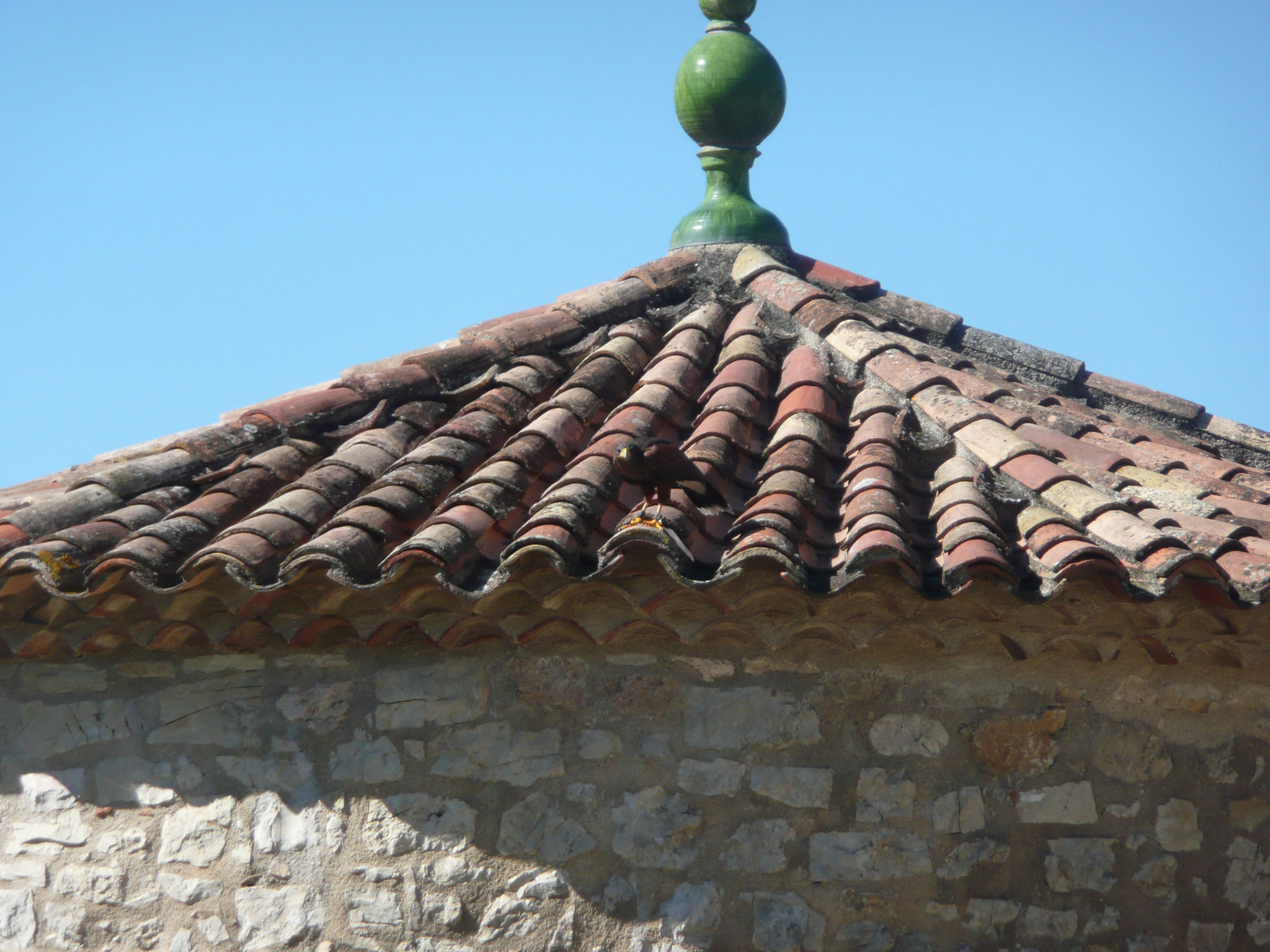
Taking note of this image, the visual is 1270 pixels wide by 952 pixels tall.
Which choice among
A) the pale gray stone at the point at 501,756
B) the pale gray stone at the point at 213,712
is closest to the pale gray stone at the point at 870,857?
the pale gray stone at the point at 501,756

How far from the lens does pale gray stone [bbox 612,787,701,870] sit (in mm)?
3361

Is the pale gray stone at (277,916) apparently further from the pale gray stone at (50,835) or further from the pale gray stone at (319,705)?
the pale gray stone at (50,835)

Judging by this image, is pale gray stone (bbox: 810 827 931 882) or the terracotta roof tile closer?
the terracotta roof tile

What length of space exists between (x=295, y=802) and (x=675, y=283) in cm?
267

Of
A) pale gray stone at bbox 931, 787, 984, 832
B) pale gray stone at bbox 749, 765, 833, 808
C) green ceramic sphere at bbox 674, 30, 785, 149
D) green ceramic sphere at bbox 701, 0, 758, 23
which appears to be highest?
green ceramic sphere at bbox 701, 0, 758, 23

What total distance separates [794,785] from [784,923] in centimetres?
39

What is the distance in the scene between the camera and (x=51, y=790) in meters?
3.95

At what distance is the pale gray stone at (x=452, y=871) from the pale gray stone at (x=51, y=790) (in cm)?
133

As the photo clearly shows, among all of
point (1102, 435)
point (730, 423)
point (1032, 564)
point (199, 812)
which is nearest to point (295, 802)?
point (199, 812)

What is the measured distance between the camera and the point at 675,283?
505 centimetres

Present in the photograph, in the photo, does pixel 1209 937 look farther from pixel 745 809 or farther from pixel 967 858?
pixel 745 809

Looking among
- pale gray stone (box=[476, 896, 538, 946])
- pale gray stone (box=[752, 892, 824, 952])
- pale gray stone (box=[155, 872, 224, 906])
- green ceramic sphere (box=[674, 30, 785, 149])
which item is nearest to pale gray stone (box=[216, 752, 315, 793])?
pale gray stone (box=[155, 872, 224, 906])

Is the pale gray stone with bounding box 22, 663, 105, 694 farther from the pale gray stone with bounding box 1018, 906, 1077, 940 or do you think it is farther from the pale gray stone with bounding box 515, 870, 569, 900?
the pale gray stone with bounding box 1018, 906, 1077, 940

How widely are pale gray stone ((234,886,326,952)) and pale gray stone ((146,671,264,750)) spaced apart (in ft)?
1.54
